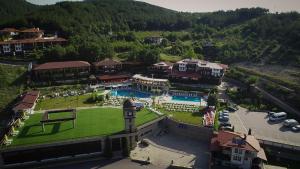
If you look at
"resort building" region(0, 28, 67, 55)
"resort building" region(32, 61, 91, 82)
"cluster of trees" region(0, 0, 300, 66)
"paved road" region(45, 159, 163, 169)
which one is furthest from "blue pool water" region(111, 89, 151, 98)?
"resort building" region(0, 28, 67, 55)

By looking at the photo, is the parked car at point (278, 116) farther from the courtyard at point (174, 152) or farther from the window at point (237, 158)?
the window at point (237, 158)

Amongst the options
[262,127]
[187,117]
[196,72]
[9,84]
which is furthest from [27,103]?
[262,127]

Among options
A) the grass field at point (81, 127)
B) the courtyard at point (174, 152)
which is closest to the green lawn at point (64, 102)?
the grass field at point (81, 127)

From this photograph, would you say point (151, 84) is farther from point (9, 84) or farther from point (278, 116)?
point (9, 84)

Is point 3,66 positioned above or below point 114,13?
below

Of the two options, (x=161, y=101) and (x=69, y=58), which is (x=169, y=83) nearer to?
(x=161, y=101)

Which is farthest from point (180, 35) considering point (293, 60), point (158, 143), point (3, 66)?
point (158, 143)
